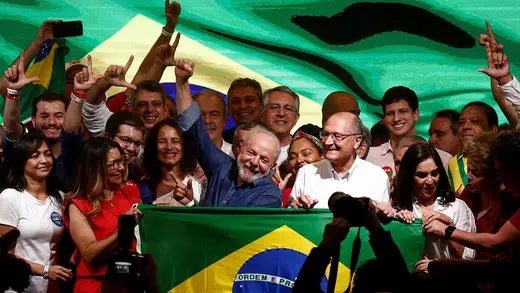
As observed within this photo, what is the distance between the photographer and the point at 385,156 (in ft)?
25.8

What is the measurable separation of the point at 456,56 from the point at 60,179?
12.7ft

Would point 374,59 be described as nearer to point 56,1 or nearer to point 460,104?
point 460,104

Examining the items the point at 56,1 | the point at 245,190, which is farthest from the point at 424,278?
the point at 56,1

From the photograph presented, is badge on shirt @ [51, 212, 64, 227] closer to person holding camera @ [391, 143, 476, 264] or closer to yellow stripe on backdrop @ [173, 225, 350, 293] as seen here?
yellow stripe on backdrop @ [173, 225, 350, 293]

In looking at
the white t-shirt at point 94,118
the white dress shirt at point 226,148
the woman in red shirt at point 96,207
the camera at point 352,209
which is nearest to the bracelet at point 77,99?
the white t-shirt at point 94,118

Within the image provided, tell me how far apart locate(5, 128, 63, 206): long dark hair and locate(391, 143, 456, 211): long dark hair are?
2093 mm

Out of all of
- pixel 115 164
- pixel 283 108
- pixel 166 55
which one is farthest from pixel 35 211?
pixel 283 108

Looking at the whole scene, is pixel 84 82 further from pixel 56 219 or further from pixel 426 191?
pixel 426 191

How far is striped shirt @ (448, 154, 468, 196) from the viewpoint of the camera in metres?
7.18

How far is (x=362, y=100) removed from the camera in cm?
902

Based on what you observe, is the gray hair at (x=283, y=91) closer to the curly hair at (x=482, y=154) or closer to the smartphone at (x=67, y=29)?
the smartphone at (x=67, y=29)

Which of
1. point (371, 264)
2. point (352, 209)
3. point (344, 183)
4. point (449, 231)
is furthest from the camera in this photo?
point (344, 183)

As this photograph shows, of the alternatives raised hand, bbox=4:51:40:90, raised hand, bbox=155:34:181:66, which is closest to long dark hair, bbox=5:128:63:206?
raised hand, bbox=4:51:40:90

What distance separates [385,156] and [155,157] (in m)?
1.83
